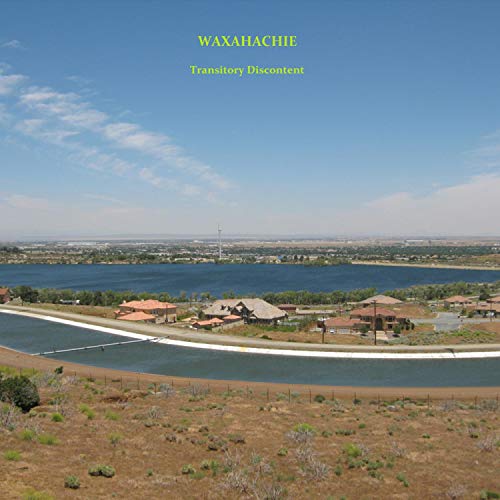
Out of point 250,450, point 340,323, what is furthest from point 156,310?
point 250,450

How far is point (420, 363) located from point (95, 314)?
42610 mm

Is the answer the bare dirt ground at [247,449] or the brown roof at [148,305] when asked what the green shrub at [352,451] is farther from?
the brown roof at [148,305]

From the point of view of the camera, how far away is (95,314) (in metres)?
65.4

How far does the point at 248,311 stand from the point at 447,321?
24.2m

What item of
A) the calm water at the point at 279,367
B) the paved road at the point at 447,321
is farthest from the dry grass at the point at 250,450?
the paved road at the point at 447,321

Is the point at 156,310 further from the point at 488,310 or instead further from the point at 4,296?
the point at 488,310

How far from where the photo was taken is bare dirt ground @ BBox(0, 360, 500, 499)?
14.8m

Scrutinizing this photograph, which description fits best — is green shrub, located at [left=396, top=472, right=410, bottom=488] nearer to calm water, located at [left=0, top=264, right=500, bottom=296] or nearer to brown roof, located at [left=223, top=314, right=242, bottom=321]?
brown roof, located at [left=223, top=314, right=242, bottom=321]

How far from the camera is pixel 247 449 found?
1859 cm

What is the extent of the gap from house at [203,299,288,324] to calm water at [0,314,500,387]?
1156 centimetres

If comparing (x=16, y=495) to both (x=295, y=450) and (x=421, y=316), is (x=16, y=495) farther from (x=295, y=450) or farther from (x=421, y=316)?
(x=421, y=316)

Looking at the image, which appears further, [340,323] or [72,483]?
[340,323]

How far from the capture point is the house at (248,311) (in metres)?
56.5

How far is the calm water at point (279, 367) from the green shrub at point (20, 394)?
16299 millimetres
